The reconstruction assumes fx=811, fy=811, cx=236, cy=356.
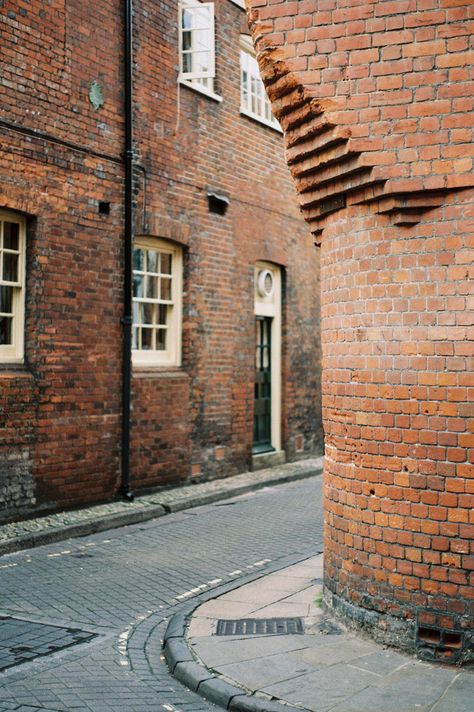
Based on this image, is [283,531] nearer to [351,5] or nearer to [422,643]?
[422,643]

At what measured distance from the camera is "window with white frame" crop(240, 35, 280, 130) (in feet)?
48.4

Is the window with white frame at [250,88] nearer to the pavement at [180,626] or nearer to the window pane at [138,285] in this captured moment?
the window pane at [138,285]

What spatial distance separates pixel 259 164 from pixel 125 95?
3.95 metres

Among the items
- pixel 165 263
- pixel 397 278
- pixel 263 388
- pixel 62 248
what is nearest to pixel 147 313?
pixel 165 263

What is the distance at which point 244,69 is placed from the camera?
1495cm

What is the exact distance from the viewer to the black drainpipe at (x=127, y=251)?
11508 millimetres

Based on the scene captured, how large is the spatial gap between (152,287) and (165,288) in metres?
0.35

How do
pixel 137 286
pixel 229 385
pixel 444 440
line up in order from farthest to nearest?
1. pixel 229 385
2. pixel 137 286
3. pixel 444 440

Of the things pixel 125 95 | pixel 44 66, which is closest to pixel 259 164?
pixel 125 95

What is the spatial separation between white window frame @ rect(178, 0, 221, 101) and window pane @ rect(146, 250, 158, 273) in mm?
2790

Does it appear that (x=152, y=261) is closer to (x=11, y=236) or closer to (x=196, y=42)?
(x=11, y=236)

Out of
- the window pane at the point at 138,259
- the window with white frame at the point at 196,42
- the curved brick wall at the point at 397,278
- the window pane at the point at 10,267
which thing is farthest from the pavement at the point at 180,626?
the window with white frame at the point at 196,42

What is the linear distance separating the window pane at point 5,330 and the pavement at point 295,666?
4779 mm

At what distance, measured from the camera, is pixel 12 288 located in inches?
404
